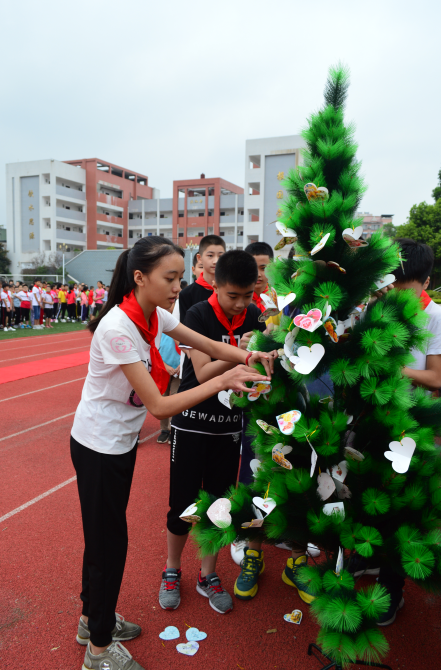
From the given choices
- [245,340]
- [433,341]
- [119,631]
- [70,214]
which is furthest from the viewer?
[70,214]

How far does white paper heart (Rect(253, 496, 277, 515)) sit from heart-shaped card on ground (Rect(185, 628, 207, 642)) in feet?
3.69

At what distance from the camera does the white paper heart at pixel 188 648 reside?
2.16 metres

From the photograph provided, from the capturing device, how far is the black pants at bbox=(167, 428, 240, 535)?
2.44 metres

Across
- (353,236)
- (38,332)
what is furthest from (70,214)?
(353,236)

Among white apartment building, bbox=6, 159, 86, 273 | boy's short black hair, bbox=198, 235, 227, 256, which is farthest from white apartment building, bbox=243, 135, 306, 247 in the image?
boy's short black hair, bbox=198, 235, 227, 256

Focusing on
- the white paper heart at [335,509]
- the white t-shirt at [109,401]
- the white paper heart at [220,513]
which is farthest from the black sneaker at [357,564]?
the white t-shirt at [109,401]

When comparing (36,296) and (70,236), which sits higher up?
(70,236)

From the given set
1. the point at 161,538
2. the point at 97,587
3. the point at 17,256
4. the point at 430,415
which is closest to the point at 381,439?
the point at 430,415

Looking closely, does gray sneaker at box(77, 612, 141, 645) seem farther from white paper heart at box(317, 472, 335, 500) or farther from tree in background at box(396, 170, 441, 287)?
tree in background at box(396, 170, 441, 287)

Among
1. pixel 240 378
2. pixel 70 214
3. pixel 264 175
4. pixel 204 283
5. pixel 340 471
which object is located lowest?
pixel 340 471

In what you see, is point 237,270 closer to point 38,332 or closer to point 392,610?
point 392,610

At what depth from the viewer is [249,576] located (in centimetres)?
263

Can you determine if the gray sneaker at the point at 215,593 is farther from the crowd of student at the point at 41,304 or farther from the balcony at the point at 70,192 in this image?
the balcony at the point at 70,192

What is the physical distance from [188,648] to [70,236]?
51470 mm
